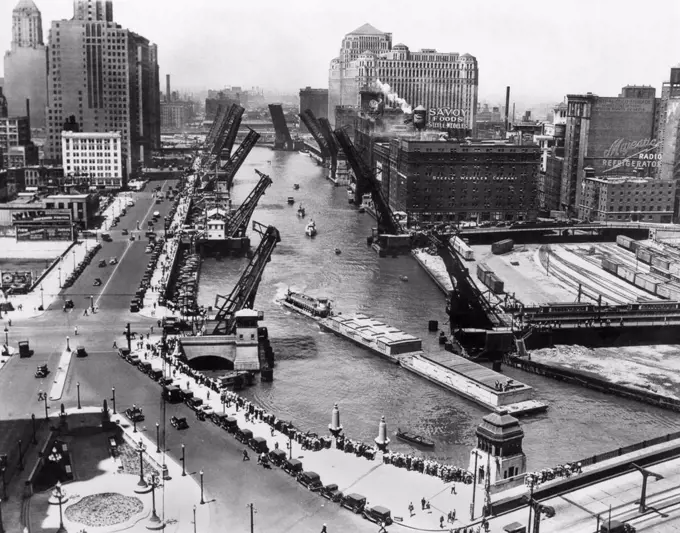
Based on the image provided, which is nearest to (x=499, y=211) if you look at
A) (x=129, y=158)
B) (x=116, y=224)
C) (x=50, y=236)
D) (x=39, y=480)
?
(x=116, y=224)

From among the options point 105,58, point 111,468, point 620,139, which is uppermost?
point 105,58

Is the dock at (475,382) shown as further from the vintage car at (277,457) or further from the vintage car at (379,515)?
the vintage car at (379,515)

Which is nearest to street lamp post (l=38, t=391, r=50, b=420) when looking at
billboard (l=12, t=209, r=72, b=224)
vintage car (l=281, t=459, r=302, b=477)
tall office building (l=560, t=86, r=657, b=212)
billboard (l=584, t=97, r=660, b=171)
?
vintage car (l=281, t=459, r=302, b=477)

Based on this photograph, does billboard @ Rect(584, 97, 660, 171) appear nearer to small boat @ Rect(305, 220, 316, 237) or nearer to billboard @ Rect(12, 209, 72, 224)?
small boat @ Rect(305, 220, 316, 237)

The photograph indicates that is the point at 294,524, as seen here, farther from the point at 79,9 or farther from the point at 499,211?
the point at 79,9

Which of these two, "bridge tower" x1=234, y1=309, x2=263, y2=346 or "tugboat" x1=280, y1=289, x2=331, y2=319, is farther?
"tugboat" x1=280, y1=289, x2=331, y2=319

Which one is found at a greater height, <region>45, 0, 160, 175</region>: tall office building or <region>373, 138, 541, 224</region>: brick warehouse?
<region>45, 0, 160, 175</region>: tall office building

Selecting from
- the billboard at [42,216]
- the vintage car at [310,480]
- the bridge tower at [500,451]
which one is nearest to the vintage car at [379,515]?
the vintage car at [310,480]
